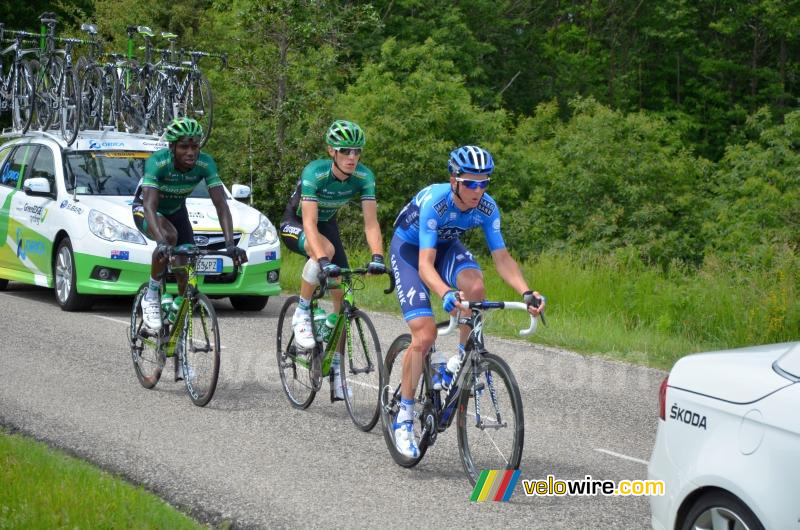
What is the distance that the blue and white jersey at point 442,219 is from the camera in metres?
6.67

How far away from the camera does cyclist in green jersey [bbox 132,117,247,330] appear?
897 cm

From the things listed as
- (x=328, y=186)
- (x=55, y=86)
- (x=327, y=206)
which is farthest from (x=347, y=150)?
(x=55, y=86)

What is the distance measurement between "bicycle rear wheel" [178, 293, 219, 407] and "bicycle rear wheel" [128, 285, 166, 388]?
37 centimetres

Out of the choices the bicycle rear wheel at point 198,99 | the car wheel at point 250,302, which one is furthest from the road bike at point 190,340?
the bicycle rear wheel at point 198,99

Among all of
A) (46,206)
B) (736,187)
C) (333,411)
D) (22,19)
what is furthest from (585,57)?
(333,411)

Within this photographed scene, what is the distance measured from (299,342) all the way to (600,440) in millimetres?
2256

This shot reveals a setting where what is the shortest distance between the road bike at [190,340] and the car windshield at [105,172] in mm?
4815

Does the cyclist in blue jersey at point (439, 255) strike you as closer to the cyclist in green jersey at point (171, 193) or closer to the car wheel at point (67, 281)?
the cyclist in green jersey at point (171, 193)

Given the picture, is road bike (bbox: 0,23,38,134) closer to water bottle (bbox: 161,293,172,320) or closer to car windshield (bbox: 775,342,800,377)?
water bottle (bbox: 161,293,172,320)

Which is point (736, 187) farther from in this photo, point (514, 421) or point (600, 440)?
point (514, 421)

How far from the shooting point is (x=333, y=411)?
344 inches

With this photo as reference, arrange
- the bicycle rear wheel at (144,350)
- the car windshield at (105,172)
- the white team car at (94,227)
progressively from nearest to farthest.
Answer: the bicycle rear wheel at (144,350)
the white team car at (94,227)
the car windshield at (105,172)

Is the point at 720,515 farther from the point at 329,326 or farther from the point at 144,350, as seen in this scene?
the point at 144,350

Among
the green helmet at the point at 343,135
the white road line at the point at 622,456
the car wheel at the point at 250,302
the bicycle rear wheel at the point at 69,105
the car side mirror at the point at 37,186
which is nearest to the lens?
the white road line at the point at 622,456
